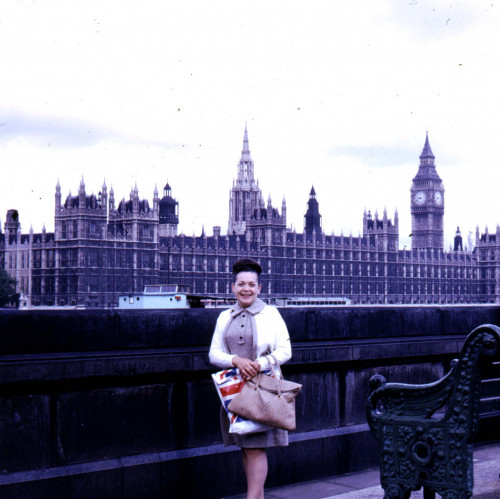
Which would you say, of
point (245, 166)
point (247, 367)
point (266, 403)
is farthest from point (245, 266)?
point (245, 166)

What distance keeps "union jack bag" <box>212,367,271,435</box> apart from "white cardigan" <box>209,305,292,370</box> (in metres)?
0.05

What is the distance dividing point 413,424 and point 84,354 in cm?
211

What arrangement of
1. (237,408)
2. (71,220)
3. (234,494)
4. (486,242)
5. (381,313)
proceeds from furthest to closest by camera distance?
(486,242)
(71,220)
(381,313)
(234,494)
(237,408)

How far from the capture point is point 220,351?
3.86m

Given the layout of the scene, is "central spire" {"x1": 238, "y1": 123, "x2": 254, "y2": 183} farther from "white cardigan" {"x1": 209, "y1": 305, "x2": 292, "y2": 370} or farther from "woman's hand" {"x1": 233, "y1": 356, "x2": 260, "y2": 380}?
"woman's hand" {"x1": 233, "y1": 356, "x2": 260, "y2": 380}

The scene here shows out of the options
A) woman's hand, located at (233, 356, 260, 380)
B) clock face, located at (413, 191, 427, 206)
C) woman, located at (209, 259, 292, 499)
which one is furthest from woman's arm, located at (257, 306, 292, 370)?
clock face, located at (413, 191, 427, 206)

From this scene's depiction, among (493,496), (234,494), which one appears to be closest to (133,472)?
(234,494)

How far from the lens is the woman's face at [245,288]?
3898mm

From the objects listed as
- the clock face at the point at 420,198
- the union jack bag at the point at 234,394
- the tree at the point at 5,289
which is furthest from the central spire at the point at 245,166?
the union jack bag at the point at 234,394

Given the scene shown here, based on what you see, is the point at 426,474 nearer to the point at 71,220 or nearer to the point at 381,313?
the point at 381,313

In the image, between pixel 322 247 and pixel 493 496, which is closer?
pixel 493 496

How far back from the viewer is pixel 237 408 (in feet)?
12.1

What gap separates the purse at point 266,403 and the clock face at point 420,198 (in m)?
165

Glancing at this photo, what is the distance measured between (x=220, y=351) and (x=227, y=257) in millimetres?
96234
